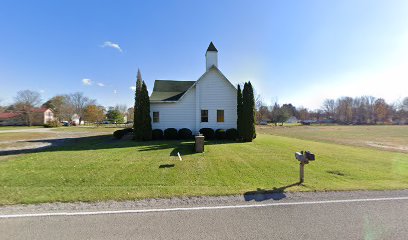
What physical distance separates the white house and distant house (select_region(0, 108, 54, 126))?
68349mm

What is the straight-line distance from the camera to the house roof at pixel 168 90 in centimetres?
2094

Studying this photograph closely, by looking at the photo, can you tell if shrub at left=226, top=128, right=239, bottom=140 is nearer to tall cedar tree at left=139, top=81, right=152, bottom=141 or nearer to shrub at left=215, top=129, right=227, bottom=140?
shrub at left=215, top=129, right=227, bottom=140

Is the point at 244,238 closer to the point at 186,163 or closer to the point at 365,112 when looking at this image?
the point at 186,163

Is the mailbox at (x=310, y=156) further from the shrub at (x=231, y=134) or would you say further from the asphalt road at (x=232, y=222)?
the shrub at (x=231, y=134)

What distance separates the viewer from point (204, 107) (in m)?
20.2

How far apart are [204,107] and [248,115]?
4.78 metres

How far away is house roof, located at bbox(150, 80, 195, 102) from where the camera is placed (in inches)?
824

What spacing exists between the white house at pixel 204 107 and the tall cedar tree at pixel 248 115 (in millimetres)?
2414

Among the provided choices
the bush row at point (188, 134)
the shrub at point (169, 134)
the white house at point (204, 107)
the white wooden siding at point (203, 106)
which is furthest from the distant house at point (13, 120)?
the shrub at point (169, 134)

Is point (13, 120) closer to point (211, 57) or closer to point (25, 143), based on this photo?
point (25, 143)

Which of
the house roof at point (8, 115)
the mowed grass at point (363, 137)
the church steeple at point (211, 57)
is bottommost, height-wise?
the mowed grass at point (363, 137)

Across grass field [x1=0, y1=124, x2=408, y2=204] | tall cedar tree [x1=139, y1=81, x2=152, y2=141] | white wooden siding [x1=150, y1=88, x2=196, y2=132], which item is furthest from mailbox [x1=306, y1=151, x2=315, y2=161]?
white wooden siding [x1=150, y1=88, x2=196, y2=132]

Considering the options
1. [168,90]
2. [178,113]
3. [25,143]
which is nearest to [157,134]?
[178,113]

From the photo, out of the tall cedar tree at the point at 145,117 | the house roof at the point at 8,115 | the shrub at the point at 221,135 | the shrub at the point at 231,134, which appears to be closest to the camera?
the tall cedar tree at the point at 145,117
